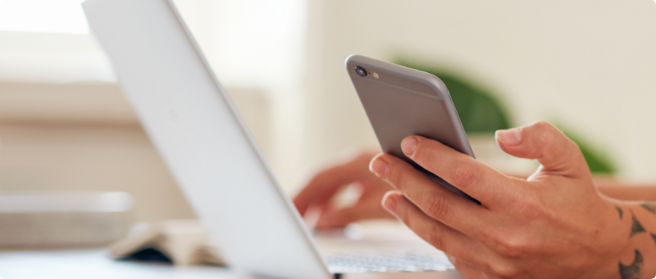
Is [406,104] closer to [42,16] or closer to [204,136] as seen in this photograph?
[204,136]

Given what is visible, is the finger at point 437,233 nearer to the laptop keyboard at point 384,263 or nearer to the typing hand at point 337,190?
the laptop keyboard at point 384,263

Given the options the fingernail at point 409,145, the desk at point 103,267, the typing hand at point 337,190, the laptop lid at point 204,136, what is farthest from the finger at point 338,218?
the fingernail at point 409,145

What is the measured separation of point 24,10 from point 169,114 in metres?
1.63

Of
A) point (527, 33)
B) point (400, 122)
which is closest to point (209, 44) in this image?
point (527, 33)

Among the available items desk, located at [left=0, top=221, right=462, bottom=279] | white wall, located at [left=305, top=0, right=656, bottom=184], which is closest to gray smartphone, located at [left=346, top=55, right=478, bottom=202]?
desk, located at [left=0, top=221, right=462, bottom=279]

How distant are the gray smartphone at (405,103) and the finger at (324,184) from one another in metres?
0.60

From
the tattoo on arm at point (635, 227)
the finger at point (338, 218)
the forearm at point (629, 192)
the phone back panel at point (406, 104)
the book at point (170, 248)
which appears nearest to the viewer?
the phone back panel at point (406, 104)

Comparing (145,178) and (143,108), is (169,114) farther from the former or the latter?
(145,178)

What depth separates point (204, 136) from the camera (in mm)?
356

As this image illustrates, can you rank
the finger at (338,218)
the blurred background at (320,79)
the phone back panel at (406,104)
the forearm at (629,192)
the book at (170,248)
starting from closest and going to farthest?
the phone back panel at (406,104)
the book at (170,248)
the forearm at (629,192)
the finger at (338,218)
the blurred background at (320,79)

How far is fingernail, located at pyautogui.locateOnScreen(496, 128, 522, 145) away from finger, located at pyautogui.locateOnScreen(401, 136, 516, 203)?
0.02 meters

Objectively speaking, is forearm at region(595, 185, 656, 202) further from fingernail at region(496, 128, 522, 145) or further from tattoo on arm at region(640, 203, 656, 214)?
fingernail at region(496, 128, 522, 145)

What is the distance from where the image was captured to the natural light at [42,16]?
167 centimetres

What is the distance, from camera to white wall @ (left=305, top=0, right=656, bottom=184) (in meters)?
1.70
